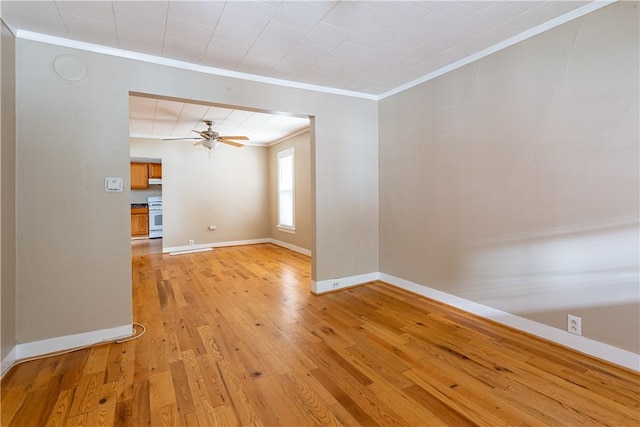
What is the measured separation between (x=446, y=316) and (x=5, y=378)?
11.3ft

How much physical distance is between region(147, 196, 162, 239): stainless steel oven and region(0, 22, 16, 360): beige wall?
22.2 feet

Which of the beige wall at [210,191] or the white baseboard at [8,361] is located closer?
the white baseboard at [8,361]

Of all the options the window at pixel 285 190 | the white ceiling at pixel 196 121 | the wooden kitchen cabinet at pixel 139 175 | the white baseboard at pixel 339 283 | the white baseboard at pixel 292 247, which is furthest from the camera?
the wooden kitchen cabinet at pixel 139 175

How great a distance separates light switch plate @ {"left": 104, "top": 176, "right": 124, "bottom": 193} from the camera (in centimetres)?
249

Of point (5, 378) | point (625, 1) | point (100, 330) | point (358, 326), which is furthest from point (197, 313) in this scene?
point (625, 1)

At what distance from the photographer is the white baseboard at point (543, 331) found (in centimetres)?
197

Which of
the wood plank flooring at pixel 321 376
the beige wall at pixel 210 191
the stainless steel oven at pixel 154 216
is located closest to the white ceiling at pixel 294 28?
the wood plank flooring at pixel 321 376

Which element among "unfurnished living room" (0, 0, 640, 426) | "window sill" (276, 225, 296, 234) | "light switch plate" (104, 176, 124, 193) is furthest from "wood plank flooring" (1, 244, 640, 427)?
"window sill" (276, 225, 296, 234)

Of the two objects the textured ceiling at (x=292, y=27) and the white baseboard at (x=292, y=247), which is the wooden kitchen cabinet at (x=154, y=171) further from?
the textured ceiling at (x=292, y=27)

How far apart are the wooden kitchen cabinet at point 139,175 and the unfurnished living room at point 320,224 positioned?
635cm

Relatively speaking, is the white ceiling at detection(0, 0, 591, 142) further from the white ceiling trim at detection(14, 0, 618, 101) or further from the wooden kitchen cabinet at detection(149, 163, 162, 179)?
the wooden kitchen cabinet at detection(149, 163, 162, 179)

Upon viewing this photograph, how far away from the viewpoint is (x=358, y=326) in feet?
8.83

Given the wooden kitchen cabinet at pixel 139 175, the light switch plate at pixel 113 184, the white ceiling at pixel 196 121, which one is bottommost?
the light switch plate at pixel 113 184

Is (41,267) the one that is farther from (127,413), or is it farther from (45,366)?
(127,413)
